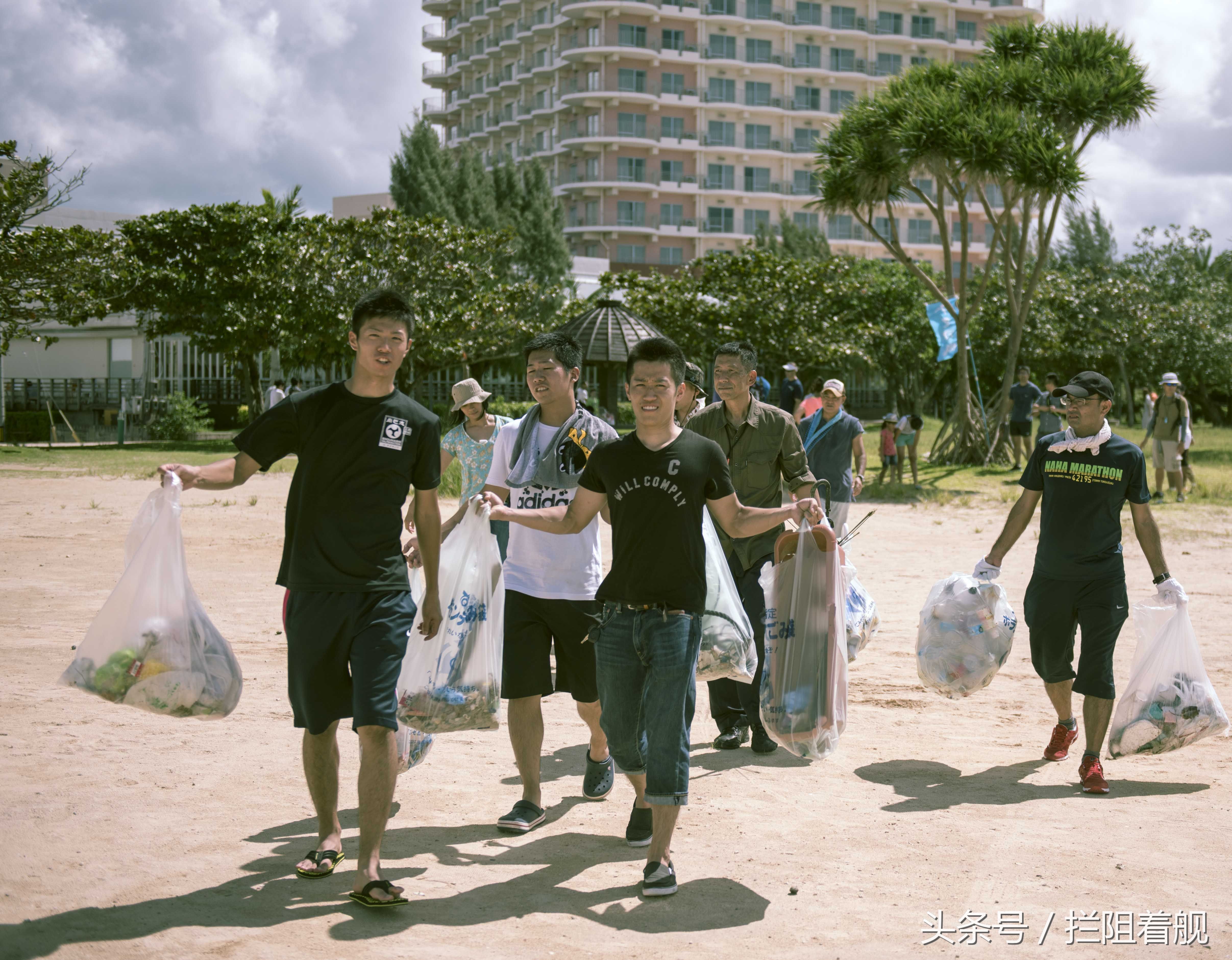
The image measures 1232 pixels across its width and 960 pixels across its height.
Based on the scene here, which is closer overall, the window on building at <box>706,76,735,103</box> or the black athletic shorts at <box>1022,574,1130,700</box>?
the black athletic shorts at <box>1022,574,1130,700</box>

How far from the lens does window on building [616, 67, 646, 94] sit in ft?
247

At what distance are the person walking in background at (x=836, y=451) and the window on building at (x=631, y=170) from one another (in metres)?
68.6

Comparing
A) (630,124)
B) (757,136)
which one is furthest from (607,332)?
(757,136)

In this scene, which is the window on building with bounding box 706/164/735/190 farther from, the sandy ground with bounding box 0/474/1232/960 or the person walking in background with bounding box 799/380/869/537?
the sandy ground with bounding box 0/474/1232/960

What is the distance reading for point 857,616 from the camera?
20.0 feet

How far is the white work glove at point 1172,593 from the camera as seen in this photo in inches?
208

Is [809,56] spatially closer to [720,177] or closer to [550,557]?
[720,177]

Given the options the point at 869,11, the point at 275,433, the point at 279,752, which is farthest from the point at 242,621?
the point at 869,11

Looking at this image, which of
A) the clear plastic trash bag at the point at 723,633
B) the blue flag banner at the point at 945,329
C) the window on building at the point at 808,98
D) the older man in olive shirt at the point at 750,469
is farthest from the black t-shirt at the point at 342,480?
the window on building at the point at 808,98

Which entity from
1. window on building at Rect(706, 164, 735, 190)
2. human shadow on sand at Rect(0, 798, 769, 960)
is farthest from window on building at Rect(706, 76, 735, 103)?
human shadow on sand at Rect(0, 798, 769, 960)

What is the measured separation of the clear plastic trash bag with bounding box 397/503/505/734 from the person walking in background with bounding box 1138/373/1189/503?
1381 centimetres

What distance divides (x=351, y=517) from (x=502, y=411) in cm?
2946

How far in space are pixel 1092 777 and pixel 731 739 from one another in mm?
1664

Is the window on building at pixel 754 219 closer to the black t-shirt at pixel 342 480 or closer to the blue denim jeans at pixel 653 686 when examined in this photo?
the blue denim jeans at pixel 653 686
